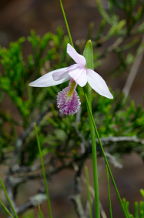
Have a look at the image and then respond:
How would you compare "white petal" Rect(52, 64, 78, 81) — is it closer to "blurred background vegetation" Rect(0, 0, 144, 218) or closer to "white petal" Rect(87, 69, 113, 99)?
"white petal" Rect(87, 69, 113, 99)

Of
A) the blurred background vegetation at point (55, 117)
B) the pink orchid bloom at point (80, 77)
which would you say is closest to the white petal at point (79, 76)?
the pink orchid bloom at point (80, 77)

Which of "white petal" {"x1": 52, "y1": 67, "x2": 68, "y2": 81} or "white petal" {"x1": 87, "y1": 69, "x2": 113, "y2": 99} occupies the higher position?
"white petal" {"x1": 52, "y1": 67, "x2": 68, "y2": 81}

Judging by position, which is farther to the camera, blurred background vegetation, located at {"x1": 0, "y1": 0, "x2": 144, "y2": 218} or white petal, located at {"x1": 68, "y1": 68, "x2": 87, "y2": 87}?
blurred background vegetation, located at {"x1": 0, "y1": 0, "x2": 144, "y2": 218}

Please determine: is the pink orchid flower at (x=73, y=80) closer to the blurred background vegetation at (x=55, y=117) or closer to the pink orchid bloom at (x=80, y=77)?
the pink orchid bloom at (x=80, y=77)

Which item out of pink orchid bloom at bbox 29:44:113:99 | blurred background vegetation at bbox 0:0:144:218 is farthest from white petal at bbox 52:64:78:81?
blurred background vegetation at bbox 0:0:144:218

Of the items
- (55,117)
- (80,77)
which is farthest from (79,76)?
(55,117)

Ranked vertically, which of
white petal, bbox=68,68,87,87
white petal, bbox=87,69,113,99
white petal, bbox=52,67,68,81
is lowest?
white petal, bbox=87,69,113,99

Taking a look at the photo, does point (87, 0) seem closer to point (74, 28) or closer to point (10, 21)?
point (74, 28)

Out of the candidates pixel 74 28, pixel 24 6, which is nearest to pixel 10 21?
pixel 24 6

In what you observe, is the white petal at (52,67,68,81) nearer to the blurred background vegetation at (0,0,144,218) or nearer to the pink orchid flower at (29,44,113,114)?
the pink orchid flower at (29,44,113,114)
